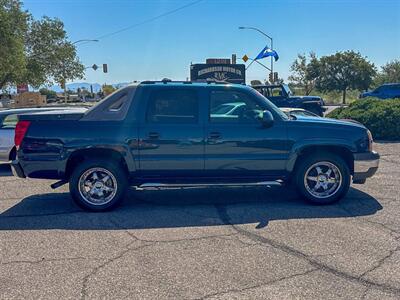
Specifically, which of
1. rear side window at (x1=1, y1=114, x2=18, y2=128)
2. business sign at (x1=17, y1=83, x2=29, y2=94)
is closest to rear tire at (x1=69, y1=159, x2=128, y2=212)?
rear side window at (x1=1, y1=114, x2=18, y2=128)

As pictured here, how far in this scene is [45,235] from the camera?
4551 millimetres

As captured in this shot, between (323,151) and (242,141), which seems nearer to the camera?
(242,141)

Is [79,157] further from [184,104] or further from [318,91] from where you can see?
[318,91]

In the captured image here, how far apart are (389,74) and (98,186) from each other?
55.5 metres

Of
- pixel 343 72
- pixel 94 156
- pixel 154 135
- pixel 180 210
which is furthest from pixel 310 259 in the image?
pixel 343 72

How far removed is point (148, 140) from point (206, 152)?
87 cm

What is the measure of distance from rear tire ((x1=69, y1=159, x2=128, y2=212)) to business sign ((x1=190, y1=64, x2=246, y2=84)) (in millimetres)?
22599

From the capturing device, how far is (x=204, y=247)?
13.5 ft

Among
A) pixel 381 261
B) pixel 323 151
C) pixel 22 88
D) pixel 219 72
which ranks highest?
pixel 219 72

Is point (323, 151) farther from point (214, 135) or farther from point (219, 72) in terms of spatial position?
point (219, 72)

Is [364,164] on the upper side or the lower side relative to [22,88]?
lower

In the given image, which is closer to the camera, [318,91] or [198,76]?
[198,76]

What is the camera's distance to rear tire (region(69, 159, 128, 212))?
5316 millimetres

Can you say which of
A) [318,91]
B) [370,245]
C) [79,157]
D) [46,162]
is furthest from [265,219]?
[318,91]
